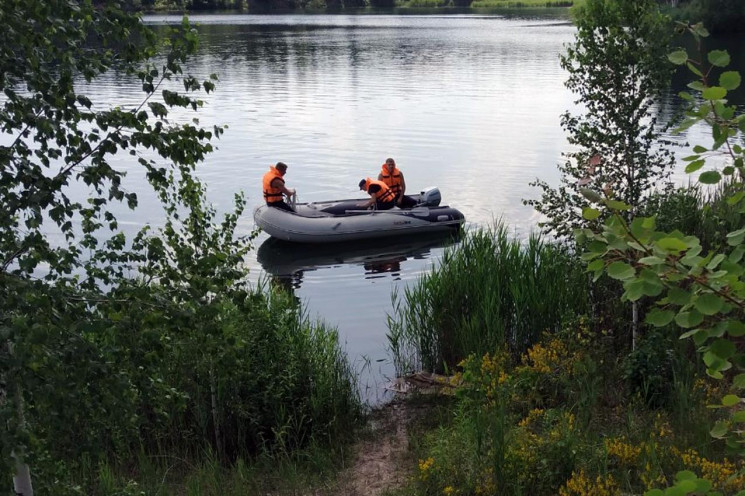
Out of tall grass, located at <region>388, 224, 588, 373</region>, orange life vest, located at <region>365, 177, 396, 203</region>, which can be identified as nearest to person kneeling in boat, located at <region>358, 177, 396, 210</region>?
orange life vest, located at <region>365, 177, 396, 203</region>

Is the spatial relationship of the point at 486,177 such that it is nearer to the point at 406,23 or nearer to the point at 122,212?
the point at 122,212

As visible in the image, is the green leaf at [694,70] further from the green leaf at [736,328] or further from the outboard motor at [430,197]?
the outboard motor at [430,197]

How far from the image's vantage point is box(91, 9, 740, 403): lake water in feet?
51.2

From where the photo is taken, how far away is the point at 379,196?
17828 millimetres

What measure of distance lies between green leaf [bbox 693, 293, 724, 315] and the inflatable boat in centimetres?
1483

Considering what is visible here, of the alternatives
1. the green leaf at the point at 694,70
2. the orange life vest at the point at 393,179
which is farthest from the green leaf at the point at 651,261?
the orange life vest at the point at 393,179

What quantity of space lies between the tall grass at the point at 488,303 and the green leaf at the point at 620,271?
22.3 ft

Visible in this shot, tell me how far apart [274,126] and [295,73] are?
12749mm

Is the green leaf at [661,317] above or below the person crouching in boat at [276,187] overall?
above

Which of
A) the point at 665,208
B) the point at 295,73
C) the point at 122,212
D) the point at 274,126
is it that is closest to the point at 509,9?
the point at 295,73

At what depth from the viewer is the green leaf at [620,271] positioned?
2068 mm

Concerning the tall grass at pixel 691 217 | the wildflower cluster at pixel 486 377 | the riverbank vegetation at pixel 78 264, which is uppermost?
the riverbank vegetation at pixel 78 264

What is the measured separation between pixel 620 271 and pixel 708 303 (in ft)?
0.76

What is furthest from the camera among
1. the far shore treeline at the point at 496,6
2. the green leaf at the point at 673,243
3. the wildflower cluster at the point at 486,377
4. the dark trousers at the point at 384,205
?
the far shore treeline at the point at 496,6
